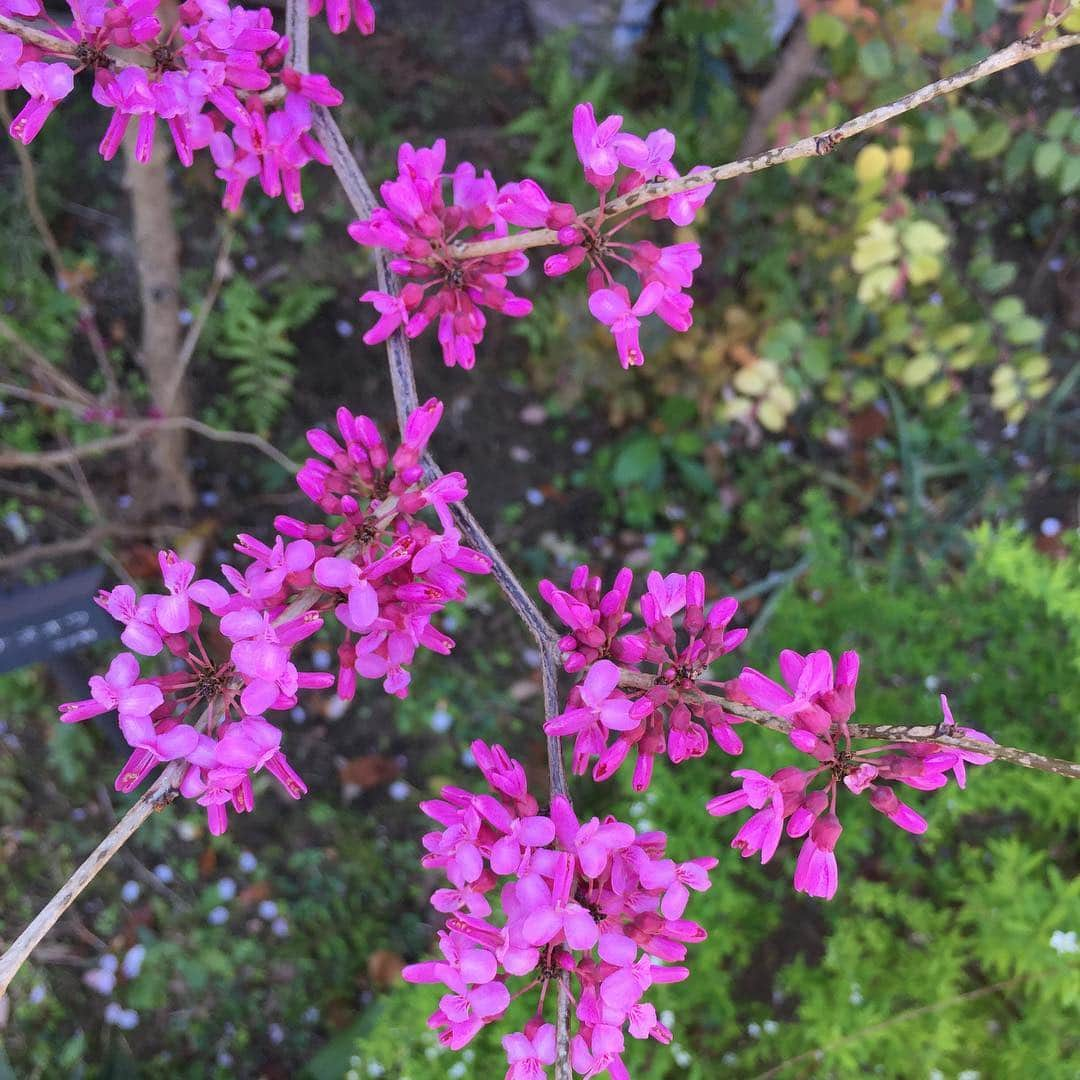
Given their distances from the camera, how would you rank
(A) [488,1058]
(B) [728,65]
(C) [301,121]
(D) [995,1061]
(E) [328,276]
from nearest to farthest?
(C) [301,121] < (D) [995,1061] < (A) [488,1058] < (E) [328,276] < (B) [728,65]

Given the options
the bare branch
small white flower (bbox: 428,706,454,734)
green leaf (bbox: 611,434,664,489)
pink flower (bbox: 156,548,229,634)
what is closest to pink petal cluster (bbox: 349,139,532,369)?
pink flower (bbox: 156,548,229,634)

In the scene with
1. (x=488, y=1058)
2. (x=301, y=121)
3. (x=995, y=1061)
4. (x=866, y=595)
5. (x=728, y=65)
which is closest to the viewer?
(x=301, y=121)

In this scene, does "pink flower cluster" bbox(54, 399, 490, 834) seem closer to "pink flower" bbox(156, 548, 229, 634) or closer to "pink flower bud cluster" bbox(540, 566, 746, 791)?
"pink flower" bbox(156, 548, 229, 634)

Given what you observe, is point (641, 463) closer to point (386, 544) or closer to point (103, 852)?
Result: point (386, 544)

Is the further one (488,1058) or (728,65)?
(728,65)

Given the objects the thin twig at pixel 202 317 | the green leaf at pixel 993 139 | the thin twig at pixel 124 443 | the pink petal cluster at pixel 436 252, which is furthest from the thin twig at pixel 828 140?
the thin twig at pixel 202 317

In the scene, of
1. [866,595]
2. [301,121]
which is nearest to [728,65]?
Result: [866,595]

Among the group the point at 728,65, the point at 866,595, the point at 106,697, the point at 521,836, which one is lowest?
the point at 866,595

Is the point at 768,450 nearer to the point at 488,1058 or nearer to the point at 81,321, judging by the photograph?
the point at 488,1058

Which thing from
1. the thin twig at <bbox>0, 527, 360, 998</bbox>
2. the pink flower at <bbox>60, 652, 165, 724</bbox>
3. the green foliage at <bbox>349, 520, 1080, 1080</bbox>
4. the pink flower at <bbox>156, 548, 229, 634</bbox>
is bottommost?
the green foliage at <bbox>349, 520, 1080, 1080</bbox>
